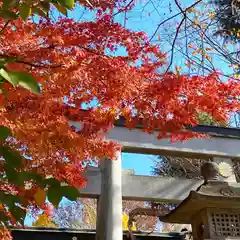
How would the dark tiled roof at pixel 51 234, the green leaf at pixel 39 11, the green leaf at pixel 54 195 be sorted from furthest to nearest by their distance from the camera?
the dark tiled roof at pixel 51 234 → the green leaf at pixel 39 11 → the green leaf at pixel 54 195

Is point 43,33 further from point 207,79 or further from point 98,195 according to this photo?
point 98,195

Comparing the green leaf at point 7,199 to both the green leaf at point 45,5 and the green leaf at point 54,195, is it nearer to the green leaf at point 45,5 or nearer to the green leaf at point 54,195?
the green leaf at point 54,195

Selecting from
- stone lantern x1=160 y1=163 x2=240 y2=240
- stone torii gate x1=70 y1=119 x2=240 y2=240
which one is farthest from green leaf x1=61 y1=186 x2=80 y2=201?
stone torii gate x1=70 y1=119 x2=240 y2=240

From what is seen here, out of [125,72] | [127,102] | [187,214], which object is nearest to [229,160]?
[187,214]

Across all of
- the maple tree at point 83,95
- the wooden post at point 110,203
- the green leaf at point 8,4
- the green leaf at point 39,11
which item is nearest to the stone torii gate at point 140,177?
the wooden post at point 110,203

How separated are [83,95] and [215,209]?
7.61ft

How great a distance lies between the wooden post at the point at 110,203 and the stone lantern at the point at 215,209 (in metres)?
1.00

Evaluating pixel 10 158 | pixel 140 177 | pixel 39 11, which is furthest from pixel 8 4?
pixel 140 177

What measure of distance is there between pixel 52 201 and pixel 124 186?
4.76m

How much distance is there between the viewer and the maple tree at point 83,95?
293 centimetres

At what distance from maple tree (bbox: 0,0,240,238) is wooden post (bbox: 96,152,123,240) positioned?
0.89 m

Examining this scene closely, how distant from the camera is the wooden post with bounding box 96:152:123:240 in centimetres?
534

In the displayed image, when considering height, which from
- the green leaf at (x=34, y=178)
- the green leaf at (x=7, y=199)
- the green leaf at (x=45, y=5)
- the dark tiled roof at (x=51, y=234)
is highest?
the dark tiled roof at (x=51, y=234)

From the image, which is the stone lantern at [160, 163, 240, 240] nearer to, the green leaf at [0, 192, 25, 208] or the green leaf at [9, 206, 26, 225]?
the green leaf at [9, 206, 26, 225]
